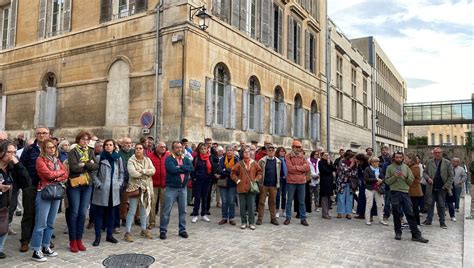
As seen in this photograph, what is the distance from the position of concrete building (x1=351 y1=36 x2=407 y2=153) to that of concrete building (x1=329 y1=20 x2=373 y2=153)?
2.53 meters

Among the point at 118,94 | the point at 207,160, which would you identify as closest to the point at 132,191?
the point at 207,160

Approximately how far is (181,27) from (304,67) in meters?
11.0

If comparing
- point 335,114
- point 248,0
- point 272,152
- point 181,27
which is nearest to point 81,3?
point 181,27

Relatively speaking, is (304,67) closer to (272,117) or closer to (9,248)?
(272,117)

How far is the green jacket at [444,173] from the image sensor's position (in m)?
8.44

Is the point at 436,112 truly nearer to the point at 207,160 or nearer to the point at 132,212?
the point at 207,160

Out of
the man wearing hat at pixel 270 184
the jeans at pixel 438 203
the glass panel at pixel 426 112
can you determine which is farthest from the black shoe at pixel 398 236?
the glass panel at pixel 426 112

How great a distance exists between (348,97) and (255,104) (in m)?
15.3

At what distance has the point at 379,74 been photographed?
4125cm

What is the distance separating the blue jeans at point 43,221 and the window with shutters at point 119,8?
32.8 feet

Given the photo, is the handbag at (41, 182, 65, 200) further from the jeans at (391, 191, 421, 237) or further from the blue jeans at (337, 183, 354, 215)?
the blue jeans at (337, 183, 354, 215)

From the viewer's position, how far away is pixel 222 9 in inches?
570

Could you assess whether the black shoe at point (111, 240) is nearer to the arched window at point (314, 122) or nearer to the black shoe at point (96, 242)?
the black shoe at point (96, 242)

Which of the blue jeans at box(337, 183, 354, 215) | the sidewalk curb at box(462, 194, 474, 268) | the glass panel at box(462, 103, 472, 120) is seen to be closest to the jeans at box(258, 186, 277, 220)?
the blue jeans at box(337, 183, 354, 215)
